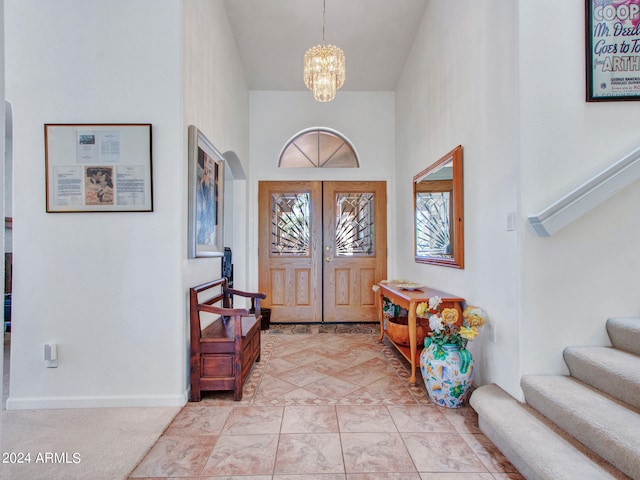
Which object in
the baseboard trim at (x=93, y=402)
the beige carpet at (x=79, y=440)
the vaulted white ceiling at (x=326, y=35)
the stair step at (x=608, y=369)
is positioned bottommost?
the beige carpet at (x=79, y=440)

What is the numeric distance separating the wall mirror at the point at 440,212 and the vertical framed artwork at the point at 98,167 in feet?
8.03

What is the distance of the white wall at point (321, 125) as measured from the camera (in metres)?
5.34

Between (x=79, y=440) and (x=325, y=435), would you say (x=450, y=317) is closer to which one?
(x=325, y=435)

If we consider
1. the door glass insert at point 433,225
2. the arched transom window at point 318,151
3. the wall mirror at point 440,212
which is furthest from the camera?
the arched transom window at point 318,151

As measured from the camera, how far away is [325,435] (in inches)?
83.7

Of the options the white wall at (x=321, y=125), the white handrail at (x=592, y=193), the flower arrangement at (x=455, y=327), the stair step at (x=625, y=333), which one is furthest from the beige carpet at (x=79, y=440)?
the white wall at (x=321, y=125)

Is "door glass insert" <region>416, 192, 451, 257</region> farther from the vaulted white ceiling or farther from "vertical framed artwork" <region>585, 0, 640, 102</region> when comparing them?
the vaulted white ceiling

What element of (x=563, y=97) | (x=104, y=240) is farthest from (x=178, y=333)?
(x=563, y=97)

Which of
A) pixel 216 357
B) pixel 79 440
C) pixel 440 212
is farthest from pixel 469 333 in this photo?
pixel 79 440

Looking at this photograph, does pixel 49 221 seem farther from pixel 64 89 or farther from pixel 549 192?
pixel 549 192

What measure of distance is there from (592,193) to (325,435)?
6.73ft

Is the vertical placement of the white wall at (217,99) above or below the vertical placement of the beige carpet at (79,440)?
above

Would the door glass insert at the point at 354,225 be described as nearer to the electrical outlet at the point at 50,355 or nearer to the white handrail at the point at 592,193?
the white handrail at the point at 592,193

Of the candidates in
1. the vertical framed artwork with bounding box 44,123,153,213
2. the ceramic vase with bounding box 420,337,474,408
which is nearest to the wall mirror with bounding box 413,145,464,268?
the ceramic vase with bounding box 420,337,474,408
